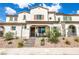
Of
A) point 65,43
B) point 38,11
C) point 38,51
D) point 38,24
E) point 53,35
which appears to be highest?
point 38,11

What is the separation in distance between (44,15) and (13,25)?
1.20 meters

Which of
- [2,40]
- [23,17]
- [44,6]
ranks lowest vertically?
[2,40]

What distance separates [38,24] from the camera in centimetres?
581

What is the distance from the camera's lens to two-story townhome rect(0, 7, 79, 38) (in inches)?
220

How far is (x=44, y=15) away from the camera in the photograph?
582 centimetres

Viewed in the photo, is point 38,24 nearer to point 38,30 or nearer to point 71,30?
point 38,30

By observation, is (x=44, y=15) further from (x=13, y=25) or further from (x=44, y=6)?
(x=13, y=25)

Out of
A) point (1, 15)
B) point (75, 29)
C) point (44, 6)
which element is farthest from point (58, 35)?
point (1, 15)

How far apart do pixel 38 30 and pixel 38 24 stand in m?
0.23

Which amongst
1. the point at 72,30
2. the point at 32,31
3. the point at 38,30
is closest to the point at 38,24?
the point at 38,30

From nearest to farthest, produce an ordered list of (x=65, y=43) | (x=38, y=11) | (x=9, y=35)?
(x=65, y=43) < (x=9, y=35) < (x=38, y=11)

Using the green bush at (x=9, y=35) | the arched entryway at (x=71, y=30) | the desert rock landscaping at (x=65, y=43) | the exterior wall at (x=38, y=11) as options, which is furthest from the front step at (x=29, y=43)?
the arched entryway at (x=71, y=30)
